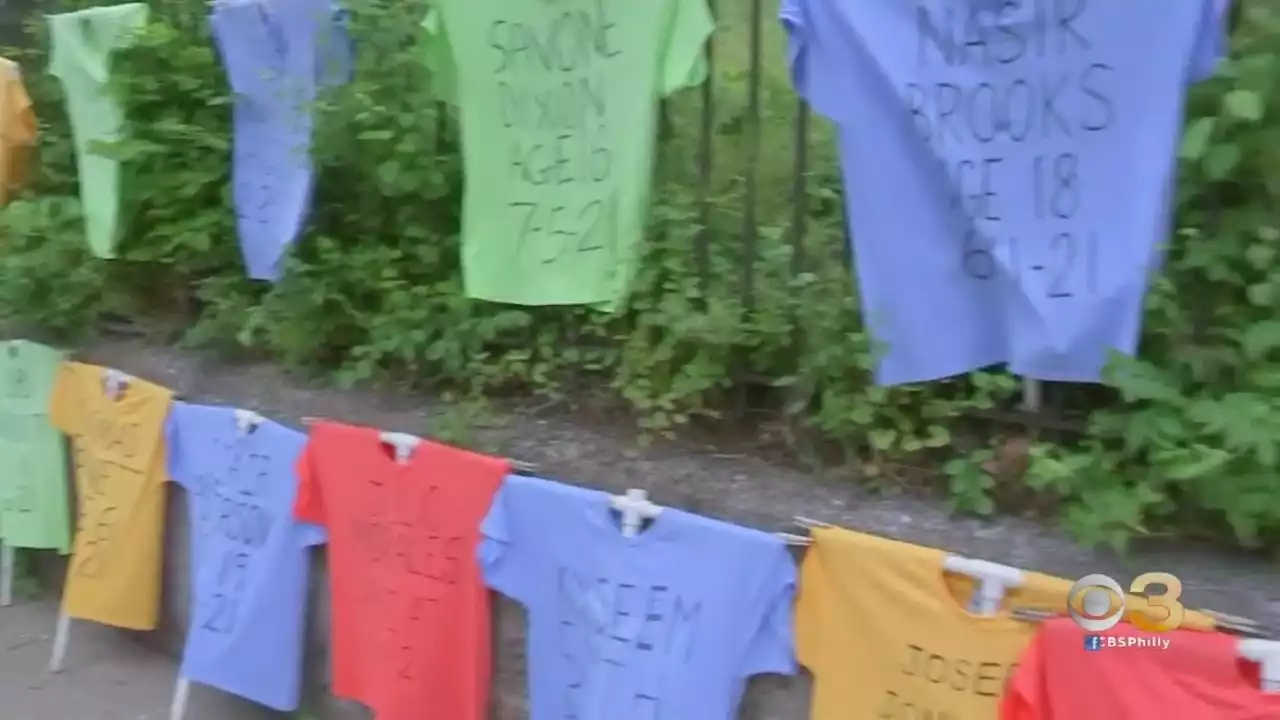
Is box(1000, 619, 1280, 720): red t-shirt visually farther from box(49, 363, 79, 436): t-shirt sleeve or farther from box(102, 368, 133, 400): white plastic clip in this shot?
box(49, 363, 79, 436): t-shirt sleeve

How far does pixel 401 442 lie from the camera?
3.59 m

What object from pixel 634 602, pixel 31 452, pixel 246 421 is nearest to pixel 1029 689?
pixel 634 602

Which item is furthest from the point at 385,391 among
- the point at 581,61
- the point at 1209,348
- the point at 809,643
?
the point at 1209,348

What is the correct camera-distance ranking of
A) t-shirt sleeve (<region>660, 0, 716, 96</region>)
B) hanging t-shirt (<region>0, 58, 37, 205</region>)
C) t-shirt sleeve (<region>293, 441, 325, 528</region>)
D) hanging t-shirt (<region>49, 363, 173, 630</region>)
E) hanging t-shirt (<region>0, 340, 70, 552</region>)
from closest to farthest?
t-shirt sleeve (<region>660, 0, 716, 96</region>), t-shirt sleeve (<region>293, 441, 325, 528</region>), hanging t-shirt (<region>49, 363, 173, 630</region>), hanging t-shirt (<region>0, 340, 70, 552</region>), hanging t-shirt (<region>0, 58, 37, 205</region>)

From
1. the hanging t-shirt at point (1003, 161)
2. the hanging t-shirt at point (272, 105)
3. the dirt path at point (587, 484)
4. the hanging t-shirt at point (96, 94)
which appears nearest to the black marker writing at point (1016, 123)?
the hanging t-shirt at point (1003, 161)

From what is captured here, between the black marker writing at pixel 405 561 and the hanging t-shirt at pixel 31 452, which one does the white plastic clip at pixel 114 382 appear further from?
the black marker writing at pixel 405 561

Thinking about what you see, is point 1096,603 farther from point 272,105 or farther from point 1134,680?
point 272,105

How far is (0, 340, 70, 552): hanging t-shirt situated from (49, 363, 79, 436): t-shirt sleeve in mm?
88

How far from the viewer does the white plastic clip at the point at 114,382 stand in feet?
15.0

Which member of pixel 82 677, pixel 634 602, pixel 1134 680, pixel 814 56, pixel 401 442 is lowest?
pixel 82 677

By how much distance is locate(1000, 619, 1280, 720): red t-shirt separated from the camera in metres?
2.27

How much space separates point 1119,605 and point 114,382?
11.5ft

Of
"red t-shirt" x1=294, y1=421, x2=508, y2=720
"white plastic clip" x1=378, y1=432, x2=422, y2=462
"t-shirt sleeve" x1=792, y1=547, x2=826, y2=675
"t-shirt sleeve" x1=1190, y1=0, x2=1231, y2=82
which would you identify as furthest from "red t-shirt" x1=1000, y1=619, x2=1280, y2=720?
"white plastic clip" x1=378, y1=432, x2=422, y2=462

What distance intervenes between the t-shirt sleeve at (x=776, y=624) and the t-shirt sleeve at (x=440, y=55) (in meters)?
1.65
